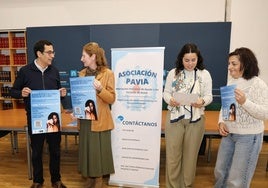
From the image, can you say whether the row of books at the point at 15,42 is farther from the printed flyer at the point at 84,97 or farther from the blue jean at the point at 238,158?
the blue jean at the point at 238,158

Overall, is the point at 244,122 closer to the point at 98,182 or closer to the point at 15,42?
the point at 98,182

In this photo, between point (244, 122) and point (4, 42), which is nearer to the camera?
point (244, 122)

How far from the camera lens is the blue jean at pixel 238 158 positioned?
2.01m

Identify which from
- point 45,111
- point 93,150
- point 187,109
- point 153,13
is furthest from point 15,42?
point 187,109

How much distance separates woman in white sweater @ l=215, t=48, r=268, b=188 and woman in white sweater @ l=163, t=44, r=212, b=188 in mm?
370

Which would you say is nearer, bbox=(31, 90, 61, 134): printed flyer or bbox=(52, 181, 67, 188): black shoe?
bbox=(31, 90, 61, 134): printed flyer

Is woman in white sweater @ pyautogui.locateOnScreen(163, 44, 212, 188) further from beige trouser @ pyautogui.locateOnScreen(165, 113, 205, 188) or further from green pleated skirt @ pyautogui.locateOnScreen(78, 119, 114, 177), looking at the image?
green pleated skirt @ pyautogui.locateOnScreen(78, 119, 114, 177)

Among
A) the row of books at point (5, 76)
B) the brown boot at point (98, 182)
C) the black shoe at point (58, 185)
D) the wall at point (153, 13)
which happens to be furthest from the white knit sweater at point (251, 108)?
the row of books at point (5, 76)

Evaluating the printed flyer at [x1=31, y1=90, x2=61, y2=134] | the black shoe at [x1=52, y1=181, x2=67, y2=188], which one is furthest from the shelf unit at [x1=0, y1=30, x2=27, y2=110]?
the printed flyer at [x1=31, y1=90, x2=61, y2=134]

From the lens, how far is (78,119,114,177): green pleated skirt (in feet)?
8.69

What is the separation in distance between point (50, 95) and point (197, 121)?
1549 millimetres

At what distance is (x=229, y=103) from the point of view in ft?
6.43

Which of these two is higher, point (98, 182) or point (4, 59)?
point (4, 59)

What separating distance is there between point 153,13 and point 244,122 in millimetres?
3974
